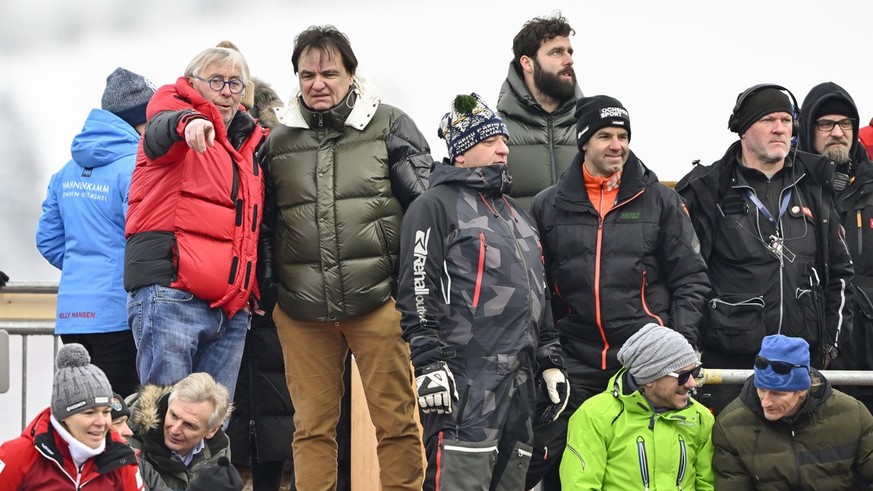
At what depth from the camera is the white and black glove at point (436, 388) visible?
19.1ft

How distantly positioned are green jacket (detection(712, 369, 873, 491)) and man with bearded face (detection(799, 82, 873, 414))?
27.3 inches

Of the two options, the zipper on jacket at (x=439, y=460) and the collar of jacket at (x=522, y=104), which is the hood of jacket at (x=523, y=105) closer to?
the collar of jacket at (x=522, y=104)

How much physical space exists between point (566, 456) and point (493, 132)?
1.28m

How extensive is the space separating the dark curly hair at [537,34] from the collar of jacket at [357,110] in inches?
40.3

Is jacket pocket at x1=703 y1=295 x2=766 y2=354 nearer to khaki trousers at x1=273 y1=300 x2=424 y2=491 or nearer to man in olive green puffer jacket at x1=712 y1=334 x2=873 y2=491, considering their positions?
man in olive green puffer jacket at x1=712 y1=334 x2=873 y2=491

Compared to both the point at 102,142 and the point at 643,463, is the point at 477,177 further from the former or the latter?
the point at 102,142

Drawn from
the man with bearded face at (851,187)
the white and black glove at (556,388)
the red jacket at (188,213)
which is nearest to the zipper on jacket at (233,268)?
the red jacket at (188,213)

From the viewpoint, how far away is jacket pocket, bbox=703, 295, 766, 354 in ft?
21.9

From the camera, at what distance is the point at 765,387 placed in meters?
6.21

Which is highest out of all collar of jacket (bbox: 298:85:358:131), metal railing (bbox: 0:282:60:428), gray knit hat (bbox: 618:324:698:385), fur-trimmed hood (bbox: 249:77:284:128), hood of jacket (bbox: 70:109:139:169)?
collar of jacket (bbox: 298:85:358:131)

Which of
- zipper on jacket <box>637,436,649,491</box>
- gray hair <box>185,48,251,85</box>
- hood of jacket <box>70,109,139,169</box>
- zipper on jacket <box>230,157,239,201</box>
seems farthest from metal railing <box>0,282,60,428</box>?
zipper on jacket <box>637,436,649,491</box>

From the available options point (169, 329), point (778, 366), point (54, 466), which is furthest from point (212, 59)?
point (778, 366)

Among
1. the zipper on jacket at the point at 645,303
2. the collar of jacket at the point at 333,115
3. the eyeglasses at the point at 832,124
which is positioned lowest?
the zipper on jacket at the point at 645,303

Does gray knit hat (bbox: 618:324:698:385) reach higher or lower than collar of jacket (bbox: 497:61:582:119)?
lower
